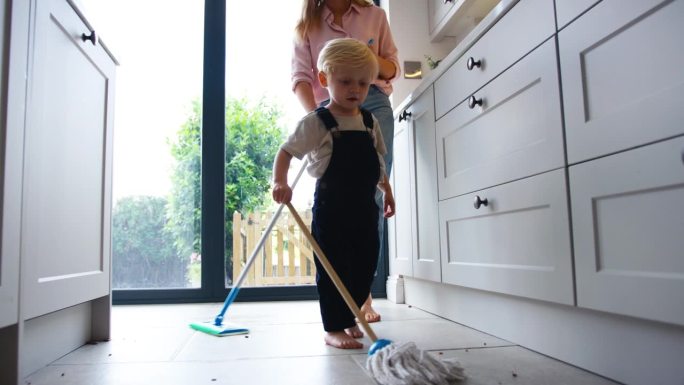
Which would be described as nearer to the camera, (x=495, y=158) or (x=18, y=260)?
(x=18, y=260)

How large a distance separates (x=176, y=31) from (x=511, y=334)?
2179 millimetres

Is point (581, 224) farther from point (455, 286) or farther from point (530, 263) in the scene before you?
point (455, 286)

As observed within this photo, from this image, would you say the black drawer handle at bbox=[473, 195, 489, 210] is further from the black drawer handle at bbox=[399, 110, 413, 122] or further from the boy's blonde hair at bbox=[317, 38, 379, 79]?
the black drawer handle at bbox=[399, 110, 413, 122]

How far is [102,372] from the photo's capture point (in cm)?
112

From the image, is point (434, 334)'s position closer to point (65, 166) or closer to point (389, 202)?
point (389, 202)

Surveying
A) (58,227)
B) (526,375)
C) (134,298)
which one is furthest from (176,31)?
(526,375)

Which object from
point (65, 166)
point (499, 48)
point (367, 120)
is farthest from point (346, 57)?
point (65, 166)

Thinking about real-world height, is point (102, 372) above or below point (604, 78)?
below

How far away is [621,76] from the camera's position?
35.5 inches

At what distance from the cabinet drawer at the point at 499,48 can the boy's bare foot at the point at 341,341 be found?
0.82 m

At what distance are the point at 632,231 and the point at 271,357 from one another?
0.85m

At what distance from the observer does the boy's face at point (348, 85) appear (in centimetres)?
134

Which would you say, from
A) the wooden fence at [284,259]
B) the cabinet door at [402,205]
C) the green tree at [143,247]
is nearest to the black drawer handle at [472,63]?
the cabinet door at [402,205]

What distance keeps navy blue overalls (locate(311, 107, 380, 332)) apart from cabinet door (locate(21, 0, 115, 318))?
2.08 feet
